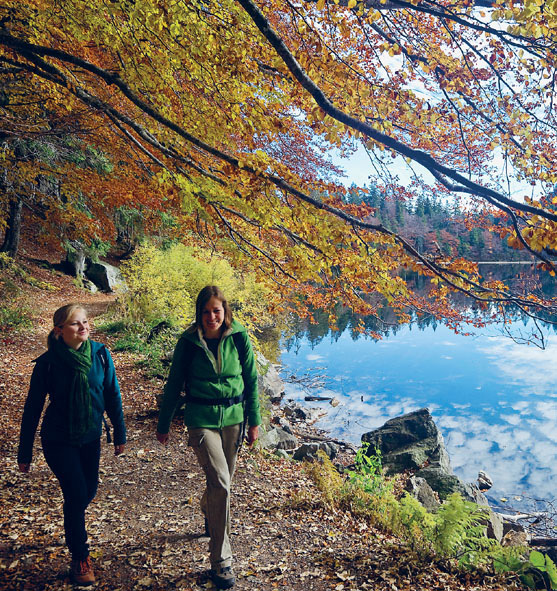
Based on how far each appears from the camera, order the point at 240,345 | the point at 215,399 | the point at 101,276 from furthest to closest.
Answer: the point at 101,276
the point at 240,345
the point at 215,399

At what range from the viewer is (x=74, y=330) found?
285 centimetres

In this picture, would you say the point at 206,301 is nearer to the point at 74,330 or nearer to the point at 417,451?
the point at 74,330

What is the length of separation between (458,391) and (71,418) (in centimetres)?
1396

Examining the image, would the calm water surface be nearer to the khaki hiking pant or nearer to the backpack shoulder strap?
the backpack shoulder strap

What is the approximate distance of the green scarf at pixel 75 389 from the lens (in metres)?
2.80

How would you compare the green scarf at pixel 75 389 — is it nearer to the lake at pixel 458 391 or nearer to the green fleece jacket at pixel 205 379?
the green fleece jacket at pixel 205 379

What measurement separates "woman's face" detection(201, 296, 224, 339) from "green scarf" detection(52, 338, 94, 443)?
2.87 ft

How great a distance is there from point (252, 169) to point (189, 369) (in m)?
1.86

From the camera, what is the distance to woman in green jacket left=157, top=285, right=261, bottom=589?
9.70 feet

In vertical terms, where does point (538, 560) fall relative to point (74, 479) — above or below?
below

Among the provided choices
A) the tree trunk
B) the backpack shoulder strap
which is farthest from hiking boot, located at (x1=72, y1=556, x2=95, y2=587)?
the tree trunk

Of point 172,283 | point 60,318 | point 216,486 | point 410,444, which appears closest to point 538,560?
point 216,486

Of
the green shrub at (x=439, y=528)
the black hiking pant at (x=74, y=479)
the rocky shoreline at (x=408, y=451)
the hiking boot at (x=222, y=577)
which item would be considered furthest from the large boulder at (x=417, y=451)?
the black hiking pant at (x=74, y=479)

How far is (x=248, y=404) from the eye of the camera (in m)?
3.32
